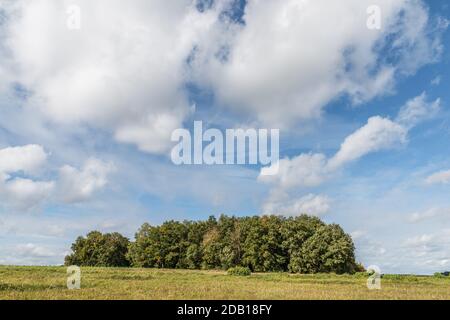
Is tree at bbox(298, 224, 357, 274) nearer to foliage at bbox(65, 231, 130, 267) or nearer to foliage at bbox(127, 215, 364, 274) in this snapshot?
foliage at bbox(127, 215, 364, 274)

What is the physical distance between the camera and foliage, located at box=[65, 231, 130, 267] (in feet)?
422

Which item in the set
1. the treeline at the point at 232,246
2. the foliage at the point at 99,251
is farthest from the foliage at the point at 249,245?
the foliage at the point at 99,251

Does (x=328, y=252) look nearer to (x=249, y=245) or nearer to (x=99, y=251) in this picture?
(x=249, y=245)

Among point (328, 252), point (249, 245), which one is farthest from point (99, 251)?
point (328, 252)

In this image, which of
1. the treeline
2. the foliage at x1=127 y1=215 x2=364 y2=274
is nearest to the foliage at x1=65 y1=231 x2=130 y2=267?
the treeline

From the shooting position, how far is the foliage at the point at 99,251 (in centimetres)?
12875

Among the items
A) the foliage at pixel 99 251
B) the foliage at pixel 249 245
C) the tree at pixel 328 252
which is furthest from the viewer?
the foliage at pixel 99 251

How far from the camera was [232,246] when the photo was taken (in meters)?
116

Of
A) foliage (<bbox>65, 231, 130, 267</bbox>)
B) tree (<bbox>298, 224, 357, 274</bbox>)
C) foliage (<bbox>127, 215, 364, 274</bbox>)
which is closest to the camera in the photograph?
tree (<bbox>298, 224, 357, 274</bbox>)

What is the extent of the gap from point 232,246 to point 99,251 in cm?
4193

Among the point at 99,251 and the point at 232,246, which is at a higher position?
the point at 232,246

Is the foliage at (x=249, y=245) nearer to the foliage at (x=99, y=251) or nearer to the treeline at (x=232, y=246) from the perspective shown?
the treeline at (x=232, y=246)

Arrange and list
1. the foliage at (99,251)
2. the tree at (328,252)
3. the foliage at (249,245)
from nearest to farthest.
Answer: the tree at (328,252)
the foliage at (249,245)
the foliage at (99,251)
